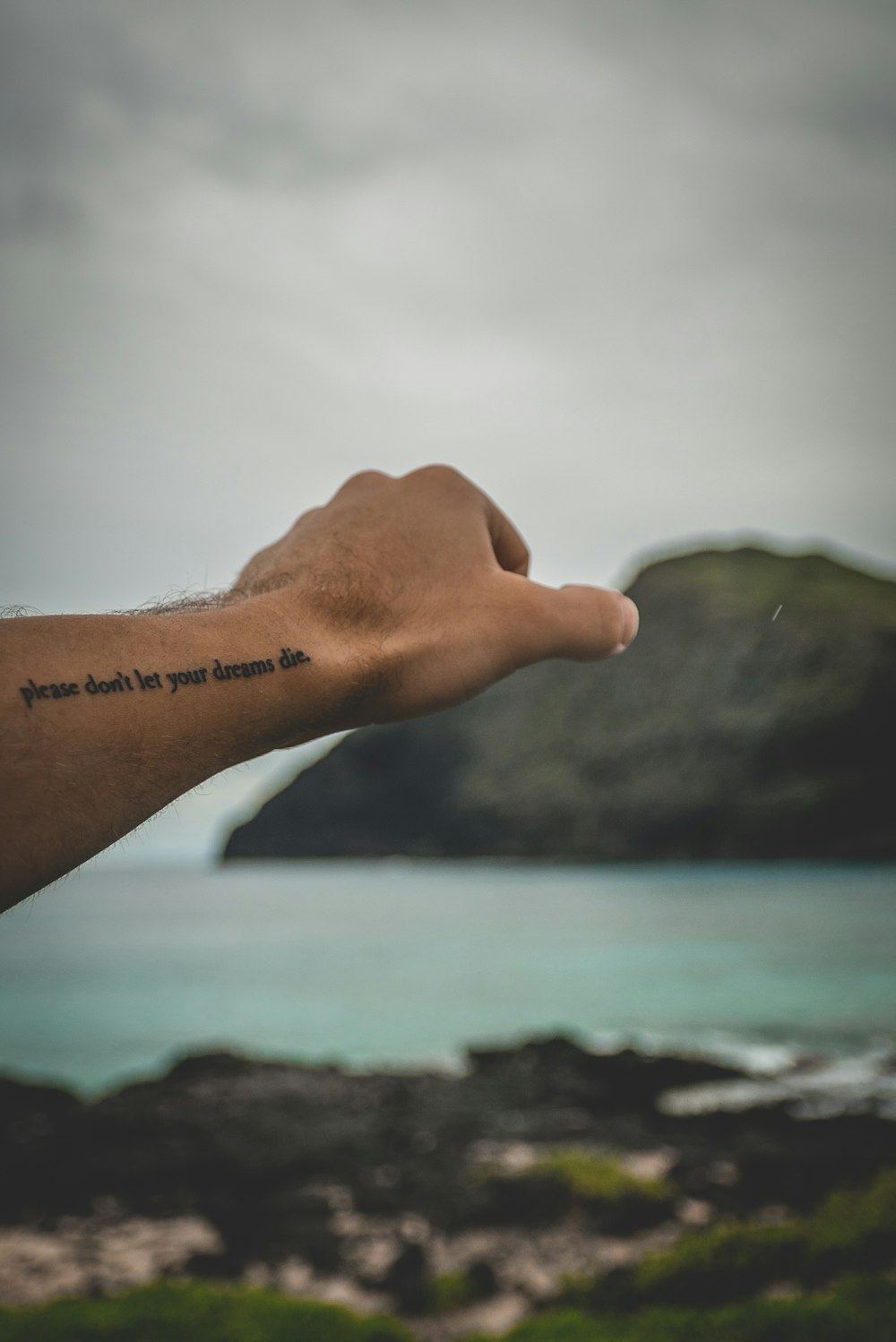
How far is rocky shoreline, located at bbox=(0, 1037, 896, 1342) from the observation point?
928 centimetres

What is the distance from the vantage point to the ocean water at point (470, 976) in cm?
3753

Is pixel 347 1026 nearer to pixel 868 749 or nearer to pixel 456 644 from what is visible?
pixel 456 644

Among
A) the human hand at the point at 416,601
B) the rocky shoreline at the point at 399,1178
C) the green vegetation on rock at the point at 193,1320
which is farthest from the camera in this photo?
the rocky shoreline at the point at 399,1178

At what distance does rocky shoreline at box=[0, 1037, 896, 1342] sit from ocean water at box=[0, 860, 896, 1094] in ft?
16.5

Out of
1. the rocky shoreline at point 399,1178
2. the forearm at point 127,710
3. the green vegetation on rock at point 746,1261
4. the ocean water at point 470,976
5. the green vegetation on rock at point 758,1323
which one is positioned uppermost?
the forearm at point 127,710

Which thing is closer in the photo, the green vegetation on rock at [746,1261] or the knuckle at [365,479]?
the knuckle at [365,479]

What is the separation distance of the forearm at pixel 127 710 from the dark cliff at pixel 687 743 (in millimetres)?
77828

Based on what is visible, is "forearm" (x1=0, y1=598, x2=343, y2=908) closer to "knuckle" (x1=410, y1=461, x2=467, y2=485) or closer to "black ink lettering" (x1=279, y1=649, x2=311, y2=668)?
"black ink lettering" (x1=279, y1=649, x2=311, y2=668)

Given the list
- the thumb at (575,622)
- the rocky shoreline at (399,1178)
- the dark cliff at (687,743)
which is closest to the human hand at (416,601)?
the thumb at (575,622)

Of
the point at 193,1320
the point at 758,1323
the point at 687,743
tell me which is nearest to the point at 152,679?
the point at 758,1323

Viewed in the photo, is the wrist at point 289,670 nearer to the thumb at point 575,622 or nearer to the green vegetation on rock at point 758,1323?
the thumb at point 575,622

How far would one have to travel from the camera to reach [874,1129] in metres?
15.7

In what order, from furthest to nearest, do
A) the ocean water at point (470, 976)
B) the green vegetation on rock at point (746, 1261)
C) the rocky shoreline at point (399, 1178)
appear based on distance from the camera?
the ocean water at point (470, 976) < the rocky shoreline at point (399, 1178) < the green vegetation on rock at point (746, 1261)

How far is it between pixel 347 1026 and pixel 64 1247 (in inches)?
1376
